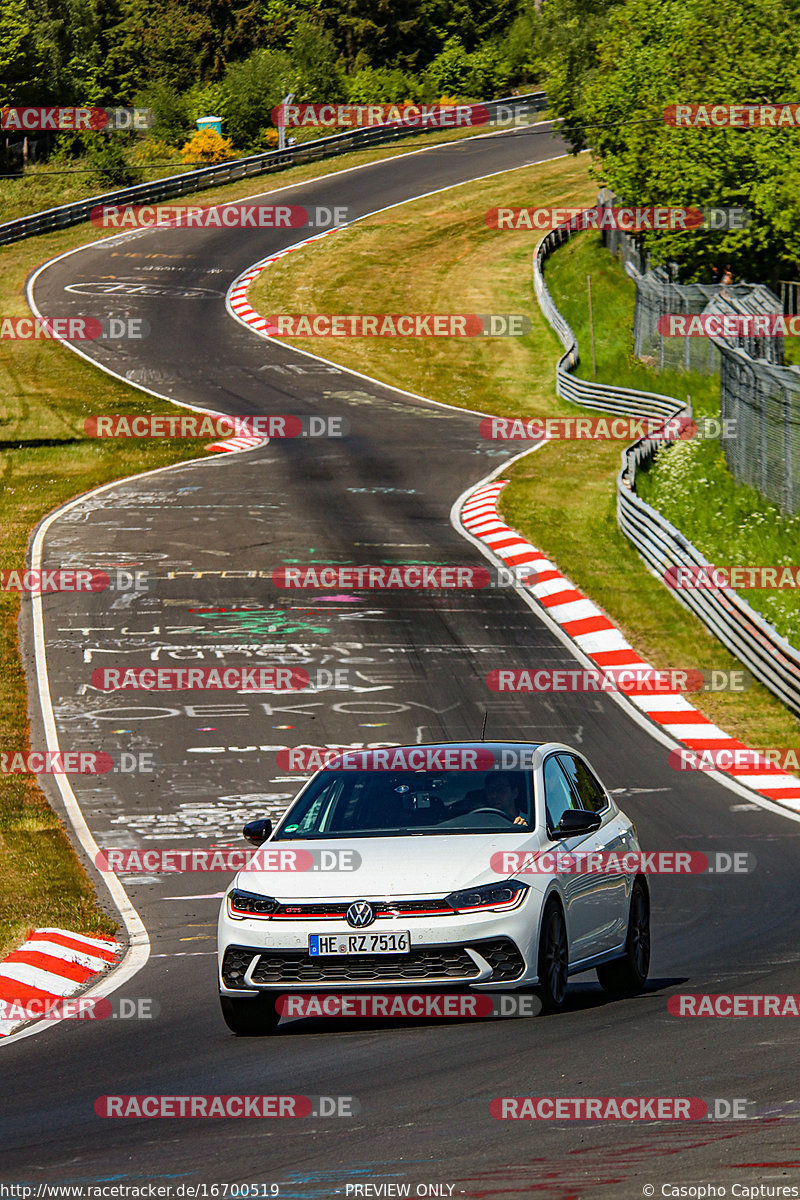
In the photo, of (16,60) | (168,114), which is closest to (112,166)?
(16,60)

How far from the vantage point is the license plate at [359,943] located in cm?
926

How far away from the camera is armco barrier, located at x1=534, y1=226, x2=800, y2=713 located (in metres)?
23.5

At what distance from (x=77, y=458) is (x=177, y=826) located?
24241 mm

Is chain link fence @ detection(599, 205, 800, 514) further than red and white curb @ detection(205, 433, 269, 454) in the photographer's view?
No

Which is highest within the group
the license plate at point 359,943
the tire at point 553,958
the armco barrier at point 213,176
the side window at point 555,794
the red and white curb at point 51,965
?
the side window at point 555,794

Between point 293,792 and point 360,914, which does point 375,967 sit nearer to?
point 360,914

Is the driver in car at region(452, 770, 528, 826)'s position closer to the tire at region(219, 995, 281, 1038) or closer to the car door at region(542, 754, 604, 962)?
the car door at region(542, 754, 604, 962)

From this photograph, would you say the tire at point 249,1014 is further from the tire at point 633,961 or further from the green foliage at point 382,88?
the green foliage at point 382,88

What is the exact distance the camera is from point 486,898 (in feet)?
30.7

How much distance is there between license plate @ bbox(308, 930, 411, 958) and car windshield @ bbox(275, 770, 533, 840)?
3.01 feet

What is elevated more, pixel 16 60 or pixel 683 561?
pixel 16 60

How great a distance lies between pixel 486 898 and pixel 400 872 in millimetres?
501

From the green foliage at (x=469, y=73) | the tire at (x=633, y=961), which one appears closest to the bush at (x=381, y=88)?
the green foliage at (x=469, y=73)

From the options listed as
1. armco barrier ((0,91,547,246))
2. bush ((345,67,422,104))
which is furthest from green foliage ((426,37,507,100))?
armco barrier ((0,91,547,246))
